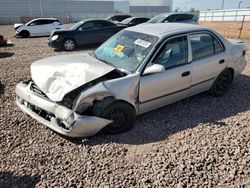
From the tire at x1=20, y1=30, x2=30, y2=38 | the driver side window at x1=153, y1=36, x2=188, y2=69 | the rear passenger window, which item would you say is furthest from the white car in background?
the driver side window at x1=153, y1=36, x2=188, y2=69

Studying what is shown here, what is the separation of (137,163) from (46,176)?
1.09 meters

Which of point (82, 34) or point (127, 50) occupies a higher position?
point (127, 50)

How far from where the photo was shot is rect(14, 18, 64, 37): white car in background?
16688mm

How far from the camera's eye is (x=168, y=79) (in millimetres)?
3949

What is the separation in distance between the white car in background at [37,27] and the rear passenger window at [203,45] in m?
15.0

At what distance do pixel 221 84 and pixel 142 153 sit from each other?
2.71 meters

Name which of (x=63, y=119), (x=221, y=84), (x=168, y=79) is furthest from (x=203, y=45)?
(x=63, y=119)

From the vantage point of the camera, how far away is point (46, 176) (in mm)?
2844

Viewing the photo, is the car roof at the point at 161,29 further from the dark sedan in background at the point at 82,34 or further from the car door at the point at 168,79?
the dark sedan in background at the point at 82,34

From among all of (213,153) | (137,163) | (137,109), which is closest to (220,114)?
(213,153)

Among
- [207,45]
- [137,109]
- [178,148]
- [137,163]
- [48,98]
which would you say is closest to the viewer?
[137,163]

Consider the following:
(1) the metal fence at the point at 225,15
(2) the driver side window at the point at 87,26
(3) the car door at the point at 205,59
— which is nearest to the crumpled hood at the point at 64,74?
(3) the car door at the point at 205,59

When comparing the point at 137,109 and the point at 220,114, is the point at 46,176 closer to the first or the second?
the point at 137,109

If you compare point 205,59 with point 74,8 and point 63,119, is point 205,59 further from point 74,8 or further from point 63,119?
point 74,8
